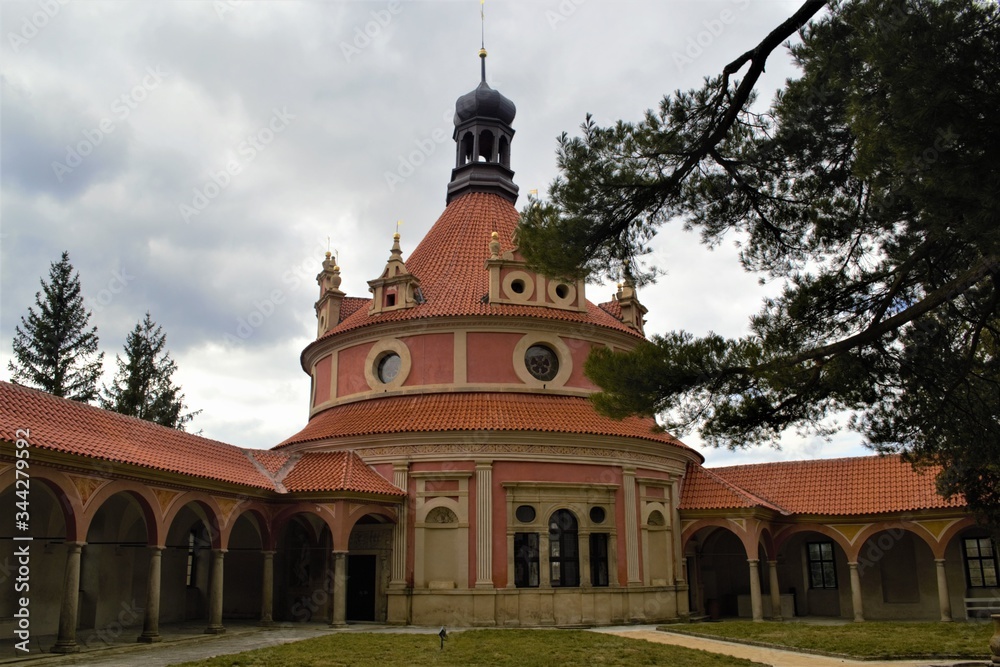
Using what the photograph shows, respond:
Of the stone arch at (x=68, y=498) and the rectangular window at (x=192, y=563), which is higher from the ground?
the stone arch at (x=68, y=498)

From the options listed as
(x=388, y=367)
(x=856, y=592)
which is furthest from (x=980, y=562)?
(x=388, y=367)

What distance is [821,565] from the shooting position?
29.6 m

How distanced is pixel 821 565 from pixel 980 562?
4.85 m

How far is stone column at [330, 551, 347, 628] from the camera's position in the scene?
22797 millimetres

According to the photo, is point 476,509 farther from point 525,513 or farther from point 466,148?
point 466,148

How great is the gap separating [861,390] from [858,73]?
4.74 m

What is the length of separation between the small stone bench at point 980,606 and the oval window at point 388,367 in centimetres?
1865

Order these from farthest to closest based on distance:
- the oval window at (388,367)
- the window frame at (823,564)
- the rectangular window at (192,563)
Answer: the window frame at (823,564) < the oval window at (388,367) < the rectangular window at (192,563)

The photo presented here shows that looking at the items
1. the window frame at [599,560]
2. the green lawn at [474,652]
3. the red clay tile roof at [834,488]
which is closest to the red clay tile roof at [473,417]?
the window frame at [599,560]

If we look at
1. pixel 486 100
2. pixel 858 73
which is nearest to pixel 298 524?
pixel 486 100

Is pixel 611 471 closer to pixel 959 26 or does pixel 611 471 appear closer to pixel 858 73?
pixel 858 73

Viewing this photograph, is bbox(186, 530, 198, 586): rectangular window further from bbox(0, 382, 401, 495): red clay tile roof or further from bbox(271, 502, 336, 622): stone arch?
bbox(0, 382, 401, 495): red clay tile roof

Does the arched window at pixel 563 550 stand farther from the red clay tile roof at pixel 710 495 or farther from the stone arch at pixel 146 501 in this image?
the stone arch at pixel 146 501

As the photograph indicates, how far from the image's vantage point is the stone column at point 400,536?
943 inches
